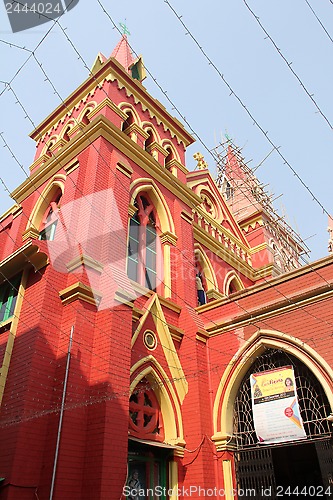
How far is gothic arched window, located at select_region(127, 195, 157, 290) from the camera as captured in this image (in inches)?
474

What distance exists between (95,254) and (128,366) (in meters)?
2.78

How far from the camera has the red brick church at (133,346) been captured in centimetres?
786

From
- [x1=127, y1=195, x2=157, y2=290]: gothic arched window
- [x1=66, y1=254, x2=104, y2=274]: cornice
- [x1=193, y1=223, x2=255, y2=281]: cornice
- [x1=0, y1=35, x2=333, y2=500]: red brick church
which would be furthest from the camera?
[x1=193, y1=223, x2=255, y2=281]: cornice

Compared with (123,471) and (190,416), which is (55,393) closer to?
(123,471)

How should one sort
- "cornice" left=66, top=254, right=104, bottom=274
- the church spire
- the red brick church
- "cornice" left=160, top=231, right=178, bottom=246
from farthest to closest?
the church spire
"cornice" left=160, top=231, right=178, bottom=246
"cornice" left=66, top=254, right=104, bottom=274
the red brick church

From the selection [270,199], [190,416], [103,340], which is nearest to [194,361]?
[190,416]

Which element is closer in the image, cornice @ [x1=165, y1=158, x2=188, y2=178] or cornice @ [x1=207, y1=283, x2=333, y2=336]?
cornice @ [x1=207, y1=283, x2=333, y2=336]

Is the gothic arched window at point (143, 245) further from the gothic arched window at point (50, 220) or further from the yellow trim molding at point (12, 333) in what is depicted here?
the yellow trim molding at point (12, 333)

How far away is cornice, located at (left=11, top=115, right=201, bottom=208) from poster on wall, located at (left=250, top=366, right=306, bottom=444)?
697 cm

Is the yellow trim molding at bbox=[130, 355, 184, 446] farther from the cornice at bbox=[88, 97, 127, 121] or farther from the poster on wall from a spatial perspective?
the cornice at bbox=[88, 97, 127, 121]

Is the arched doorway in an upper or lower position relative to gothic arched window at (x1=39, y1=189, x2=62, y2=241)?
lower

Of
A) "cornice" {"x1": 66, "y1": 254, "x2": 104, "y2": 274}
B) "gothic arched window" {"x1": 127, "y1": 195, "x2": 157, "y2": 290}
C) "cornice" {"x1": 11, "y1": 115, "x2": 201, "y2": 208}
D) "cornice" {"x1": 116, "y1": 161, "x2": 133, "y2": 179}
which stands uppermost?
"cornice" {"x1": 11, "y1": 115, "x2": 201, "y2": 208}

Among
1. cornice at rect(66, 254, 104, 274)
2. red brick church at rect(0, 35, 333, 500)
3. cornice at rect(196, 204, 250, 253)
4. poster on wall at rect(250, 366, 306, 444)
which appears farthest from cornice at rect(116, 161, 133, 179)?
poster on wall at rect(250, 366, 306, 444)

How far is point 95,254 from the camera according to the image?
1016 cm
